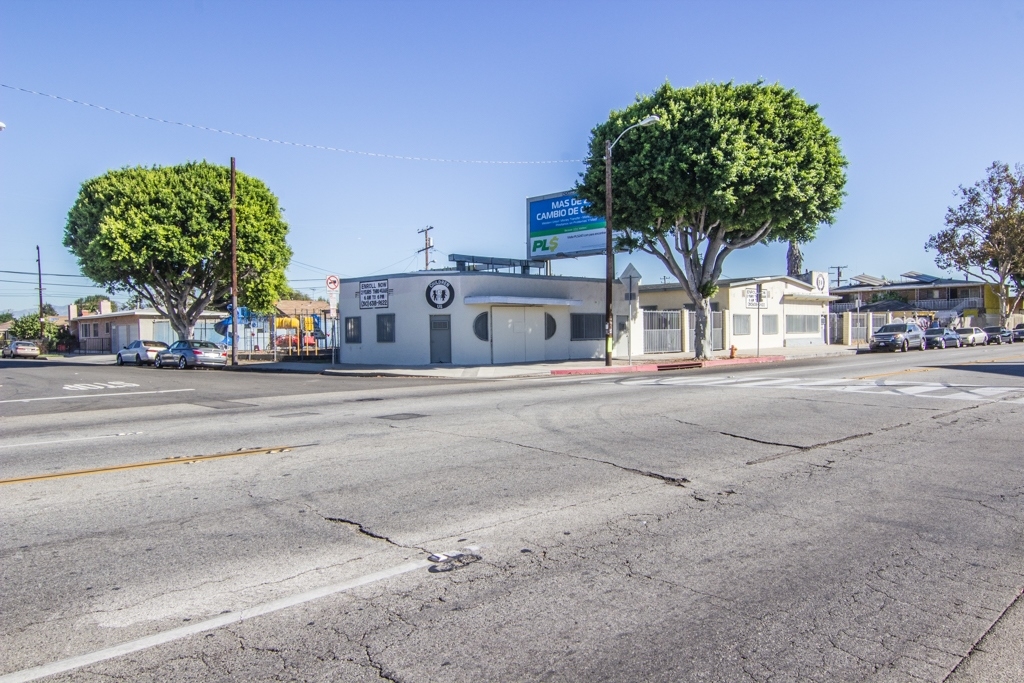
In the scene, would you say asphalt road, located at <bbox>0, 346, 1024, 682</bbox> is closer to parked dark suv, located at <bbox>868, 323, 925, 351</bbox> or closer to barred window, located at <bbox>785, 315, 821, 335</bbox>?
parked dark suv, located at <bbox>868, 323, 925, 351</bbox>

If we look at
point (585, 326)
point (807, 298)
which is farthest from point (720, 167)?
point (807, 298)

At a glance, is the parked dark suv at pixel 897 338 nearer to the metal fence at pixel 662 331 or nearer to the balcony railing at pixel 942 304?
the metal fence at pixel 662 331

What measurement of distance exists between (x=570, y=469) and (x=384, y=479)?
1999mm

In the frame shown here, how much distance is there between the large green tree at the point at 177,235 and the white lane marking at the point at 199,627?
33402mm

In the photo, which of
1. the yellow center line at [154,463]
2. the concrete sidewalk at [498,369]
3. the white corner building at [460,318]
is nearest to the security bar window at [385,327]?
the white corner building at [460,318]

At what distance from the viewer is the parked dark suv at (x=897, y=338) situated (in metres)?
39.8

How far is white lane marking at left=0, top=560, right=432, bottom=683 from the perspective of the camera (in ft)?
11.2

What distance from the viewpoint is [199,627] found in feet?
12.7

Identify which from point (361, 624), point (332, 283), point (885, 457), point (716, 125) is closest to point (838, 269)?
point (716, 125)

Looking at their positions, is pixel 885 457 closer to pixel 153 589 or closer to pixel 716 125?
pixel 153 589

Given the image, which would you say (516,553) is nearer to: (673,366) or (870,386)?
(870,386)

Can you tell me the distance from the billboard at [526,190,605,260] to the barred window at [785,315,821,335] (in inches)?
686

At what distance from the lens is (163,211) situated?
112ft

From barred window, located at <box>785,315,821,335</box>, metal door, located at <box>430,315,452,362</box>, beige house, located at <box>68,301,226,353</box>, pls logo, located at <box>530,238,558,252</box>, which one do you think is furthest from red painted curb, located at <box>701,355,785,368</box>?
beige house, located at <box>68,301,226,353</box>
